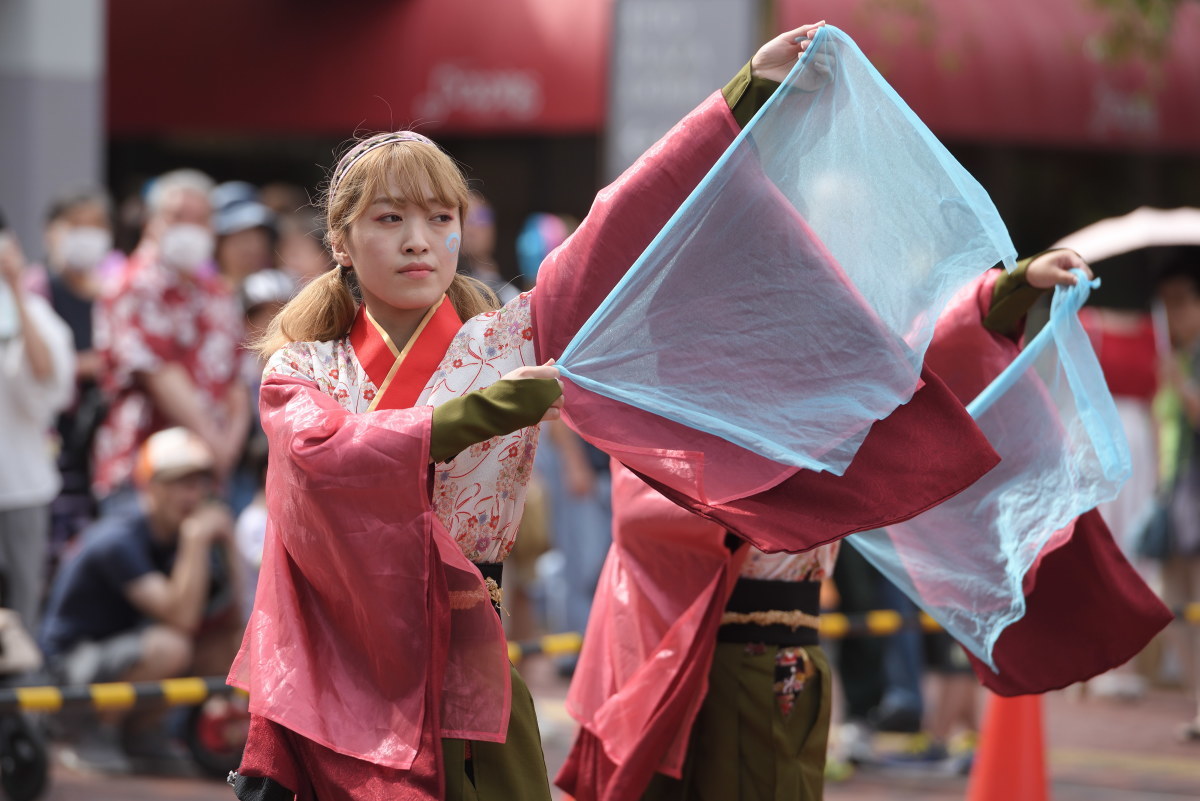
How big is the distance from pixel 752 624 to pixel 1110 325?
18.2 ft

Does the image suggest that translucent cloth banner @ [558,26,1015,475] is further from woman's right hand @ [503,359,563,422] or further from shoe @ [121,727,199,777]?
shoe @ [121,727,199,777]

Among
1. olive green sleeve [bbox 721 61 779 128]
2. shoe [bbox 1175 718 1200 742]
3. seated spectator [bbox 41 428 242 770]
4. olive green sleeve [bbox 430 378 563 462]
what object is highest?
olive green sleeve [bbox 721 61 779 128]

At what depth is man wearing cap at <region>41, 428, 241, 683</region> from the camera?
6.33 m

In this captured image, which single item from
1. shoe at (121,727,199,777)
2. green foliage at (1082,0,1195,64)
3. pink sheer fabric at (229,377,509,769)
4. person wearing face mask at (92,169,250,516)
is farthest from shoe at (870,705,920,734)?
green foliage at (1082,0,1195,64)

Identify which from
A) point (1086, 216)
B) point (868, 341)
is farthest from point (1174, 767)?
point (1086, 216)

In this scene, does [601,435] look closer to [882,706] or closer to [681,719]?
[681,719]

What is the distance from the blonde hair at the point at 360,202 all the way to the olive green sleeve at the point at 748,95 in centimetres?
53

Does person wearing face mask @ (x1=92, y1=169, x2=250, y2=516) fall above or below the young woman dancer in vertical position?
below

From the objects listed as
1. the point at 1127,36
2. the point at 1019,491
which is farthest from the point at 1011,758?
the point at 1127,36

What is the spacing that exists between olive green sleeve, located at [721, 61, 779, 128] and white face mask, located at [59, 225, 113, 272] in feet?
15.9

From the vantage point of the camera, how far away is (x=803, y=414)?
326 cm

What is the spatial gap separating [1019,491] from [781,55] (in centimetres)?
123

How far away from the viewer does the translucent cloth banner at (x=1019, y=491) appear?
3.85 metres

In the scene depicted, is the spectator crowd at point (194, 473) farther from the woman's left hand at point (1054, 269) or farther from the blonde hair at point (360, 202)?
the woman's left hand at point (1054, 269)
